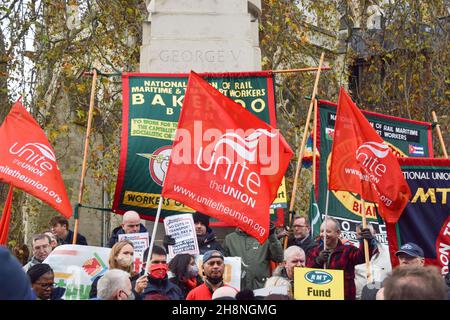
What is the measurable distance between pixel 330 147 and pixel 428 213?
9.07ft

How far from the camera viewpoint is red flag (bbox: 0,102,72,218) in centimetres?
1059

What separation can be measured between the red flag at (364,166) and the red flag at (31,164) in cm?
284

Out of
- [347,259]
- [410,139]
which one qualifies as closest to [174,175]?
[347,259]

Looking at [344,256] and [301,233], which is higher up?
[301,233]

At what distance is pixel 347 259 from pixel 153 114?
334 centimetres

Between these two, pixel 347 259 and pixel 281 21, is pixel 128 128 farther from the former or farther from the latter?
pixel 281 21

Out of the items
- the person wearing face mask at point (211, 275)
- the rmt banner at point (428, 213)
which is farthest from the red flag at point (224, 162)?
the rmt banner at point (428, 213)

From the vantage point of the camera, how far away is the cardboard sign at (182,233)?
10.2 meters

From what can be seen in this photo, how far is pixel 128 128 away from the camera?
11.7 metres

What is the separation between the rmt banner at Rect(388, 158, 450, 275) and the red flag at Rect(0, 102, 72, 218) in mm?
3414

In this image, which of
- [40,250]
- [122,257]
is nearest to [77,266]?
[122,257]

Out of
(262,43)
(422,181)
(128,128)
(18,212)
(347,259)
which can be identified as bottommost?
(347,259)

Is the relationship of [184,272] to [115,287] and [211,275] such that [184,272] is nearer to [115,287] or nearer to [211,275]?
[211,275]

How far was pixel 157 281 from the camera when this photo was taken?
A: 848cm
